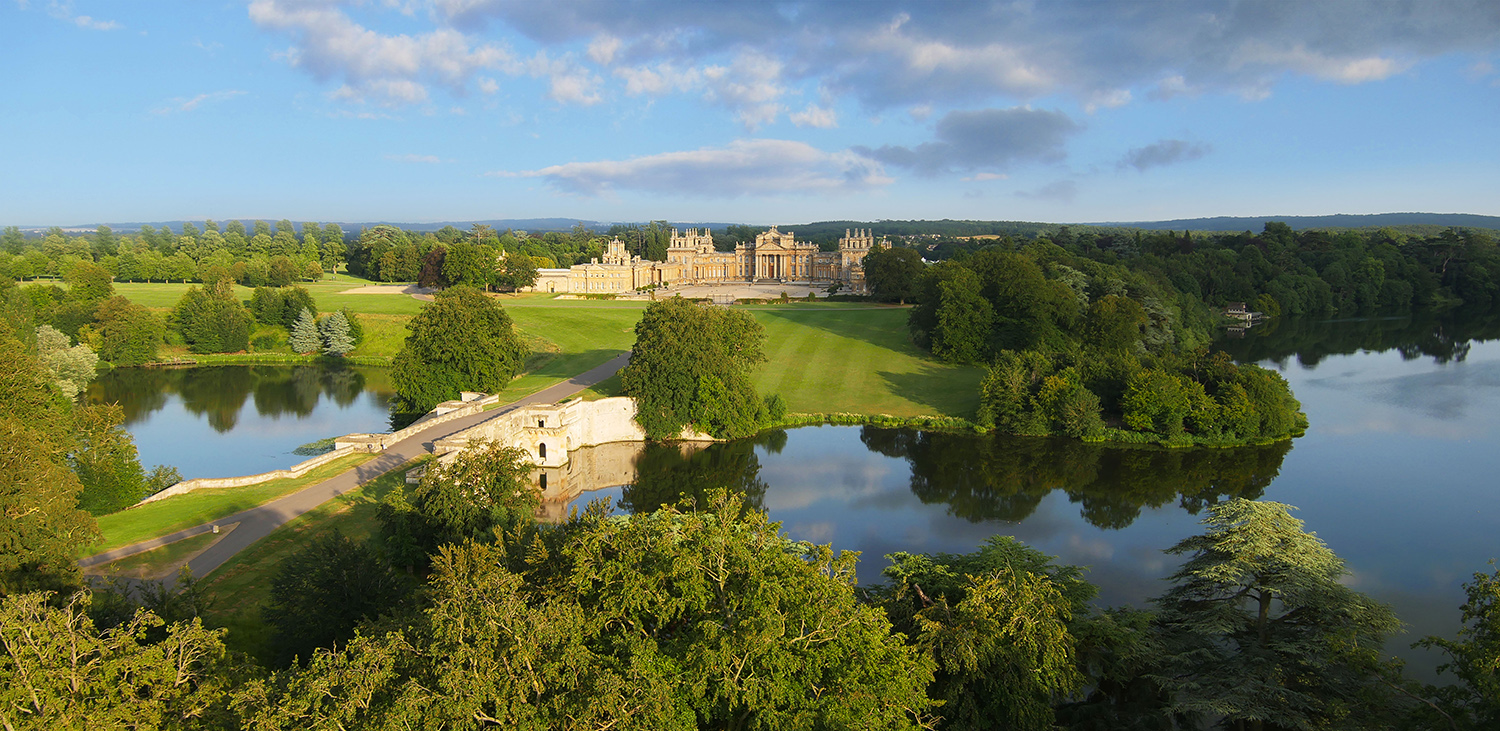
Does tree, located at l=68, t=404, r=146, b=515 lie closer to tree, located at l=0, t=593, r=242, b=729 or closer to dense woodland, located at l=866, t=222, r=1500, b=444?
tree, located at l=0, t=593, r=242, b=729

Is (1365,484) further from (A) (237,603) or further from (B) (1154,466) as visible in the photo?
(A) (237,603)

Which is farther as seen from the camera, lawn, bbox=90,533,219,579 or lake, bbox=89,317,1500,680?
lake, bbox=89,317,1500,680

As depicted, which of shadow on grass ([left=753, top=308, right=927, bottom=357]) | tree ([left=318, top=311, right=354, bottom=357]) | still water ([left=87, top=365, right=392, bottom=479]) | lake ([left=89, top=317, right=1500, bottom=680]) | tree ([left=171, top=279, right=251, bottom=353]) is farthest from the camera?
tree ([left=171, top=279, right=251, bottom=353])

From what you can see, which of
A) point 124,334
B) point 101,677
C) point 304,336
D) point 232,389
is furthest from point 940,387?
point 124,334

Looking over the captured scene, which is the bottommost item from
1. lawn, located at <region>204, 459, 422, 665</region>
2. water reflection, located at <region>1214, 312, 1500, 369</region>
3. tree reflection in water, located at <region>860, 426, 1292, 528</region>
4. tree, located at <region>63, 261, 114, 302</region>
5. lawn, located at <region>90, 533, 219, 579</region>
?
tree reflection in water, located at <region>860, 426, 1292, 528</region>

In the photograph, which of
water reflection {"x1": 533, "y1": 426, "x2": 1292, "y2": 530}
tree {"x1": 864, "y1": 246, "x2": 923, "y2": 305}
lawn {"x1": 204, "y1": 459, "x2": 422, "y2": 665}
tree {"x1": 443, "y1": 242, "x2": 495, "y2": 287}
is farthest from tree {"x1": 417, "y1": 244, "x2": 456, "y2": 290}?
lawn {"x1": 204, "y1": 459, "x2": 422, "y2": 665}

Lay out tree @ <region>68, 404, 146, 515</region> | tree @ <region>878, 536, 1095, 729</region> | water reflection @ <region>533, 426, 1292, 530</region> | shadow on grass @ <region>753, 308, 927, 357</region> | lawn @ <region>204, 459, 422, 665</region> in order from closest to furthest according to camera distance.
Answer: tree @ <region>878, 536, 1095, 729</region> → lawn @ <region>204, 459, 422, 665</region> → tree @ <region>68, 404, 146, 515</region> → water reflection @ <region>533, 426, 1292, 530</region> → shadow on grass @ <region>753, 308, 927, 357</region>

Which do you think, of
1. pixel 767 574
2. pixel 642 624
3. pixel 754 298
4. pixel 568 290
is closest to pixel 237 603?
pixel 642 624

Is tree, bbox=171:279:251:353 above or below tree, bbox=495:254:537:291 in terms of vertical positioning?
below
